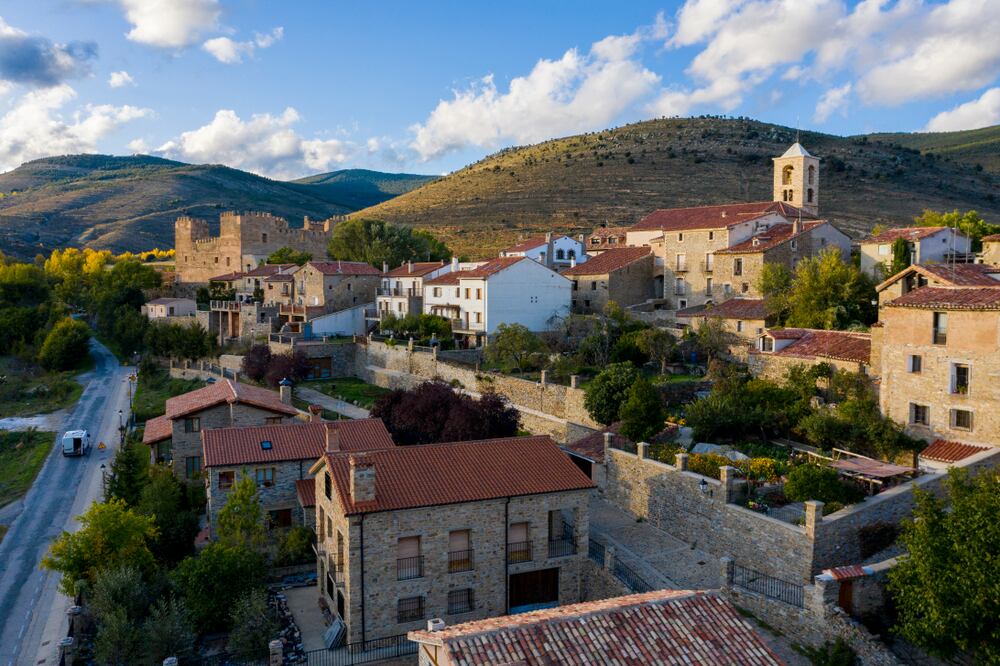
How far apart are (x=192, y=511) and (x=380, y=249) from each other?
42.0 metres

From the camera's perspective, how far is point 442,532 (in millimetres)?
18891

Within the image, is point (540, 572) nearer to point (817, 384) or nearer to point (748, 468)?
point (748, 468)

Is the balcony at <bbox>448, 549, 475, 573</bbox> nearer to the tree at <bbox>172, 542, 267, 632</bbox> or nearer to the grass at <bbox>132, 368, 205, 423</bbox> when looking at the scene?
the tree at <bbox>172, 542, 267, 632</bbox>

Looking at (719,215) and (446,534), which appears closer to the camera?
(446,534)

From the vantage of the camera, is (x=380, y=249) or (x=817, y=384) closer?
(x=817, y=384)

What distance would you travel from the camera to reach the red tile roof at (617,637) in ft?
36.6

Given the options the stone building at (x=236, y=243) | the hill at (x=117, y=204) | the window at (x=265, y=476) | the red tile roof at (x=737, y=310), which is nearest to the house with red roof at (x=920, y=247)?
the red tile roof at (x=737, y=310)

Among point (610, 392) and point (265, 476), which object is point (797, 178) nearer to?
point (610, 392)

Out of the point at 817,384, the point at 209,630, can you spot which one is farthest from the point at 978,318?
the point at 209,630

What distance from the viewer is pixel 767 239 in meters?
43.5

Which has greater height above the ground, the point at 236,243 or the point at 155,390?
the point at 236,243

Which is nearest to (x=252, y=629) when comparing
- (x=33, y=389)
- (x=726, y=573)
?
(x=726, y=573)

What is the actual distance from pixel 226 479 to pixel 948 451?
22.2 metres

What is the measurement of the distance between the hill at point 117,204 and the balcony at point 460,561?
118 metres
